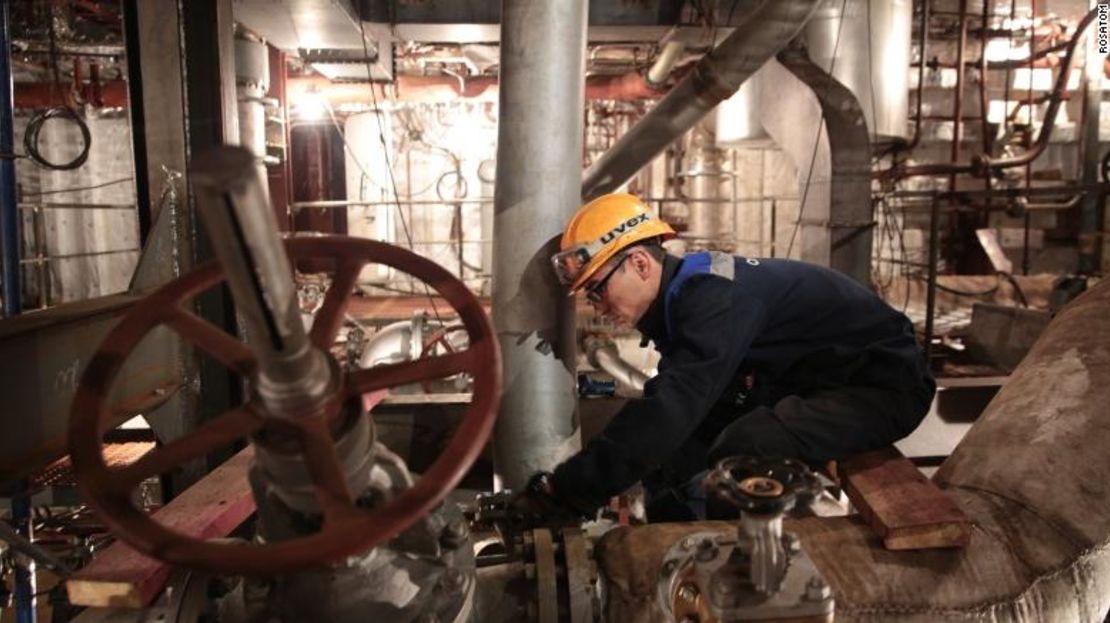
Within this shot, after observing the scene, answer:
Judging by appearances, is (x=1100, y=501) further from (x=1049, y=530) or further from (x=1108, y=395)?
(x=1108, y=395)

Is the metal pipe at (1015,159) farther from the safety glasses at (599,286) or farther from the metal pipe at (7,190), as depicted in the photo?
the metal pipe at (7,190)

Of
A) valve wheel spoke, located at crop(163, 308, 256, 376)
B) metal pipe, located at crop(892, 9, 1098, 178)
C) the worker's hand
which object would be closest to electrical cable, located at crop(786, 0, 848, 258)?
metal pipe, located at crop(892, 9, 1098, 178)

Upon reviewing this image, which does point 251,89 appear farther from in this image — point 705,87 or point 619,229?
point 619,229

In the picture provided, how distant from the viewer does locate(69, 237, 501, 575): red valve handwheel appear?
1017 millimetres

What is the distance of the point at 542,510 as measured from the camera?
206 cm

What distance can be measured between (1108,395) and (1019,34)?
24.6 ft

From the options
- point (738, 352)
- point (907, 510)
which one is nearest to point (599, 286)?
point (738, 352)

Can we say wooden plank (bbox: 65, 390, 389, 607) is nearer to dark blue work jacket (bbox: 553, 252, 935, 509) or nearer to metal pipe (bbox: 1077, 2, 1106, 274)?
dark blue work jacket (bbox: 553, 252, 935, 509)

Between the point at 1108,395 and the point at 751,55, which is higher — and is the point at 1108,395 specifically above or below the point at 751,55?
below

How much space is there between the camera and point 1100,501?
175 cm

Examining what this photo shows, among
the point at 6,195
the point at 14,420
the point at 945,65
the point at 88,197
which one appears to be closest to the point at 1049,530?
the point at 14,420

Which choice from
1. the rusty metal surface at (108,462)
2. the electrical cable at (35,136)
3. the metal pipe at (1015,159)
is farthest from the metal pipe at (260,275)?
the metal pipe at (1015,159)

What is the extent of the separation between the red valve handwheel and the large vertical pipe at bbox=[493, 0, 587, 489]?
136 centimetres

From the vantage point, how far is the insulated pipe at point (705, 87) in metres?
3.46
